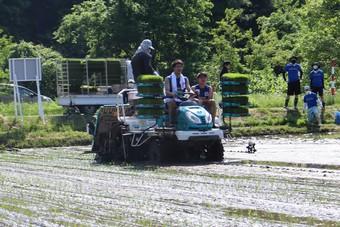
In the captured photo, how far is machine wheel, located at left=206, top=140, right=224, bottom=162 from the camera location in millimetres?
17891

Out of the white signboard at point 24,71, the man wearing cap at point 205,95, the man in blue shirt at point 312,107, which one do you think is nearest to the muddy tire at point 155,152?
the man wearing cap at point 205,95

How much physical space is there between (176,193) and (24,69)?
17.6m

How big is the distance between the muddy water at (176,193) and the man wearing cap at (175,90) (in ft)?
4.98

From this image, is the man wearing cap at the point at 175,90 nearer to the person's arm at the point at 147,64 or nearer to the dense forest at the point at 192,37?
the person's arm at the point at 147,64

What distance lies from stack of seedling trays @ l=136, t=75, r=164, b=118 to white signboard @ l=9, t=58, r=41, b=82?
11397 mm

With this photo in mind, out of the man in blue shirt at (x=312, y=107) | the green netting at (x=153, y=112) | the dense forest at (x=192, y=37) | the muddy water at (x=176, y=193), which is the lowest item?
the muddy water at (x=176, y=193)

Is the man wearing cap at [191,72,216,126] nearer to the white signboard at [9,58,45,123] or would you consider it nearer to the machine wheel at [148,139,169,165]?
the machine wheel at [148,139,169,165]

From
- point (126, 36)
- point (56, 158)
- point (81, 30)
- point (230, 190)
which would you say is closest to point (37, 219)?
point (230, 190)

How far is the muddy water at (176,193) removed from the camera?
977cm

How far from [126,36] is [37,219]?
109 feet

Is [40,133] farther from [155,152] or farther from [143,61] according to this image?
[155,152]

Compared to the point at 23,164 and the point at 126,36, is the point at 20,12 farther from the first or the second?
the point at 23,164

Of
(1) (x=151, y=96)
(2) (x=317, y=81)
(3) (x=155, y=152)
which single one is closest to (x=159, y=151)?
(3) (x=155, y=152)

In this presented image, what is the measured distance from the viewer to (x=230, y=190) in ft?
39.9
